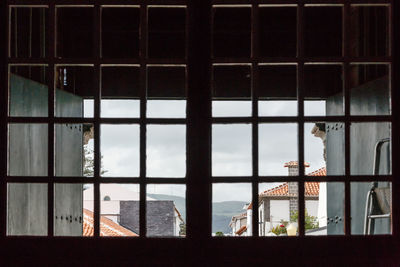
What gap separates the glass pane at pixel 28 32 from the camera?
3328 mm

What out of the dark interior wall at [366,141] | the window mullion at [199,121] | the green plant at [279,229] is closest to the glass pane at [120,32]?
the dark interior wall at [366,141]

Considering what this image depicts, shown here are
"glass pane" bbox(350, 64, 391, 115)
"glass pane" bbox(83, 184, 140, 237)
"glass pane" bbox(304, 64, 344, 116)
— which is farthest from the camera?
"glass pane" bbox(83, 184, 140, 237)

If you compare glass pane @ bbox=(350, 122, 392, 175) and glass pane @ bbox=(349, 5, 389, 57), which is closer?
glass pane @ bbox=(349, 5, 389, 57)

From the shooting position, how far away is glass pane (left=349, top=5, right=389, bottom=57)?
353 centimetres

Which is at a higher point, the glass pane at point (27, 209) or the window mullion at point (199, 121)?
the window mullion at point (199, 121)

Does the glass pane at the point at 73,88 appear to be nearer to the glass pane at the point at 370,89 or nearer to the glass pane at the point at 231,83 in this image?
the glass pane at the point at 231,83

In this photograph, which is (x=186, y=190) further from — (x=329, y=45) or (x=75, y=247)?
(x=329, y=45)

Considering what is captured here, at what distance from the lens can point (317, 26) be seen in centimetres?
528

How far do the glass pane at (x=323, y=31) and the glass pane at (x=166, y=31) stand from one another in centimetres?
134

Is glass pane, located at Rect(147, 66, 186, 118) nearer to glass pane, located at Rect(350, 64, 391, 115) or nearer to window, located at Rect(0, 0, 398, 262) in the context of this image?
window, located at Rect(0, 0, 398, 262)

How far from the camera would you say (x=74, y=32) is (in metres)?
5.40

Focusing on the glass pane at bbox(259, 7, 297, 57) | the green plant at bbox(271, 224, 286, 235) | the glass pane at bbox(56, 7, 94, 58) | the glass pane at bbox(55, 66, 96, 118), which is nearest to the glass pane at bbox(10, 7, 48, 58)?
the glass pane at bbox(56, 7, 94, 58)

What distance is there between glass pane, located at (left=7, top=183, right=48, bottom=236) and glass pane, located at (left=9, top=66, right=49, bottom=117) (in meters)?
0.55
